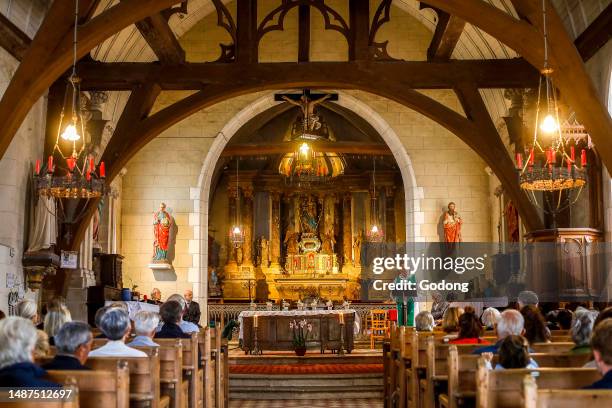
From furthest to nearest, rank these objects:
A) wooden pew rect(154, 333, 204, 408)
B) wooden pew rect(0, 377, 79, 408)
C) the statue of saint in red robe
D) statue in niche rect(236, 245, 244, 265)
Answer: statue in niche rect(236, 245, 244, 265)
the statue of saint in red robe
wooden pew rect(154, 333, 204, 408)
wooden pew rect(0, 377, 79, 408)

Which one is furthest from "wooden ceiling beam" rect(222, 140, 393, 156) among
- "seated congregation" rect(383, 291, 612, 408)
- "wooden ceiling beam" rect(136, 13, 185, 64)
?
"seated congregation" rect(383, 291, 612, 408)

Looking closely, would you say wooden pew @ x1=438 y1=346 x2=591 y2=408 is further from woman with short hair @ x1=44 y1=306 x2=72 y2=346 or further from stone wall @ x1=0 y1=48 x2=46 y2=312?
stone wall @ x1=0 y1=48 x2=46 y2=312

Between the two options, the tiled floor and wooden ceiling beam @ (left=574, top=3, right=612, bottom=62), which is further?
wooden ceiling beam @ (left=574, top=3, right=612, bottom=62)

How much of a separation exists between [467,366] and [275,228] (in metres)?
18.3

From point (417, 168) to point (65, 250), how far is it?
24.7ft

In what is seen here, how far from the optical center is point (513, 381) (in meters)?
3.83

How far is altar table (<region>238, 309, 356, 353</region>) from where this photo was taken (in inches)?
538

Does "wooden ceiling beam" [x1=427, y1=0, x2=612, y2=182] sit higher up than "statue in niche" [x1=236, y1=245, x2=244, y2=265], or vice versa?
"wooden ceiling beam" [x1=427, y1=0, x2=612, y2=182]

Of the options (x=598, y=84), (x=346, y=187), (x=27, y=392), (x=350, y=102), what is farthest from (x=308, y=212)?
(x=27, y=392)

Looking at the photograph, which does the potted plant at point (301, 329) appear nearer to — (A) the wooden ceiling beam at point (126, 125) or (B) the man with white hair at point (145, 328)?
(A) the wooden ceiling beam at point (126, 125)

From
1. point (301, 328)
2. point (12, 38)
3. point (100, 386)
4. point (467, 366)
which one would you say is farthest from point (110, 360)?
point (301, 328)

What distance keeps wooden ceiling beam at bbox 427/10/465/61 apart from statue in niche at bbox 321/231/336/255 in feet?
37.9

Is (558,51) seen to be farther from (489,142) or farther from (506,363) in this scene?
(506,363)

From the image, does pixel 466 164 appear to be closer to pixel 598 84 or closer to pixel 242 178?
pixel 598 84
